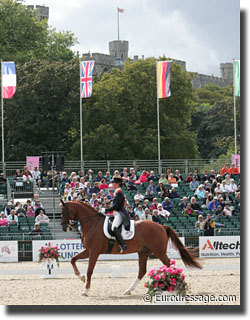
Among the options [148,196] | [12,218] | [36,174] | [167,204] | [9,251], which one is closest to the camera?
[9,251]

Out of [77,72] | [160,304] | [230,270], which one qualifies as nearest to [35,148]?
[77,72]

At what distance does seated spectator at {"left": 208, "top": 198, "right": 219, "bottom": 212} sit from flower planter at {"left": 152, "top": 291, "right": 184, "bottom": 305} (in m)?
11.4

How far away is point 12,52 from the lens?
46.2 meters

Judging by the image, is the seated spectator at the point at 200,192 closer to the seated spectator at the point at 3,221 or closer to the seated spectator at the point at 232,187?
the seated spectator at the point at 232,187

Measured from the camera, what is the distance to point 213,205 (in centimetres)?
2091

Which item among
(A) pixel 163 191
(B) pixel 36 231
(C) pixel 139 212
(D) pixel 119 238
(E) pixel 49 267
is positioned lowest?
(E) pixel 49 267

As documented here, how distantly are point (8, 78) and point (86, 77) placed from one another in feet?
10.7

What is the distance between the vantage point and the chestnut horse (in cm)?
1157

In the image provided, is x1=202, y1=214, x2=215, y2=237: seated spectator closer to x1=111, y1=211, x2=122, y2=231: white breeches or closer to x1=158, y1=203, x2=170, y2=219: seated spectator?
x1=158, y1=203, x2=170, y2=219: seated spectator

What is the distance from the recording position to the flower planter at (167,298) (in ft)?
30.9

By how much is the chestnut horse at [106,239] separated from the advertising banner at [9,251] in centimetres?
731

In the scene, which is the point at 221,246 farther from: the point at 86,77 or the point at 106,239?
the point at 86,77

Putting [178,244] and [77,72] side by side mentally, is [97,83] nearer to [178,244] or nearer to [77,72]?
[77,72]

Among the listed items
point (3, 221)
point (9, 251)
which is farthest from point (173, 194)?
point (9, 251)
